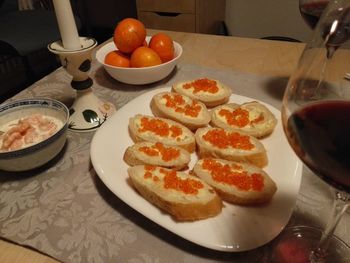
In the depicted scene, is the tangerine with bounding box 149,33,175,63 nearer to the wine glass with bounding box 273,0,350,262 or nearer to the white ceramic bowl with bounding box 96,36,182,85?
the white ceramic bowl with bounding box 96,36,182,85

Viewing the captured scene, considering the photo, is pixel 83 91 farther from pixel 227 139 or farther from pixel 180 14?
pixel 180 14

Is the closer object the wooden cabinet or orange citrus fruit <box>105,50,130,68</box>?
orange citrus fruit <box>105,50,130,68</box>

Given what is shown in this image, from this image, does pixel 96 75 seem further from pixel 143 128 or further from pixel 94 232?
pixel 94 232

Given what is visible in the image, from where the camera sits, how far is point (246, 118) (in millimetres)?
894

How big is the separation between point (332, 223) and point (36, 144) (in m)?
0.63

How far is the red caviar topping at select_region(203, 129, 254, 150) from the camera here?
790mm

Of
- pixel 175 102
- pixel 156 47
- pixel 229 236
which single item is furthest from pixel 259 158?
pixel 156 47

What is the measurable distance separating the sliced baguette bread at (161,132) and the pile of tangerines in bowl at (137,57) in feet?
0.88

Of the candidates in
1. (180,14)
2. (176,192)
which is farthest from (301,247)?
(180,14)

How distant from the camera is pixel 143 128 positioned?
0.86 meters

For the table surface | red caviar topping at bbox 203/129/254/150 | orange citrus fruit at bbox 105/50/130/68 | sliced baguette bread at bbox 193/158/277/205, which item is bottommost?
the table surface

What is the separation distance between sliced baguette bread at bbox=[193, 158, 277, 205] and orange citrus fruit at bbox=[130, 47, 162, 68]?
0.51 metres

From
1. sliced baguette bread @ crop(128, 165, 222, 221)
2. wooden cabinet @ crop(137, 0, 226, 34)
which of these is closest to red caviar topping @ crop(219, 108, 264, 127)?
sliced baguette bread @ crop(128, 165, 222, 221)

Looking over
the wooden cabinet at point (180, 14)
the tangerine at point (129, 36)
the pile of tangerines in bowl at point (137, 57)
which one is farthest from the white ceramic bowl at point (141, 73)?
the wooden cabinet at point (180, 14)
